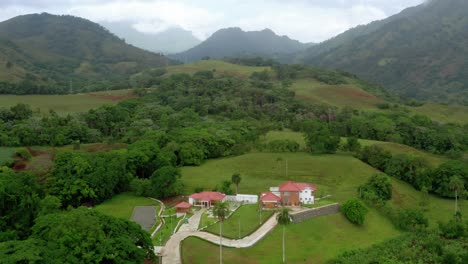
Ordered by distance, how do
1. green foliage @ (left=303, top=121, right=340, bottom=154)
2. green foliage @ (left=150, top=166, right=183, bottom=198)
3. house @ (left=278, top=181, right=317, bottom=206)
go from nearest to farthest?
house @ (left=278, top=181, right=317, bottom=206), green foliage @ (left=150, top=166, right=183, bottom=198), green foliage @ (left=303, top=121, right=340, bottom=154)

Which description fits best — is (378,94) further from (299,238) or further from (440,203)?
(299,238)

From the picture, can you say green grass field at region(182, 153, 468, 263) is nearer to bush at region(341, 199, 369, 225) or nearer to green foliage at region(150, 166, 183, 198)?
bush at region(341, 199, 369, 225)

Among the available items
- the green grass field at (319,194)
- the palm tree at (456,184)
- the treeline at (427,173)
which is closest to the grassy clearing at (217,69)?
the green grass field at (319,194)

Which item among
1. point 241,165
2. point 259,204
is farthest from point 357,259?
point 241,165

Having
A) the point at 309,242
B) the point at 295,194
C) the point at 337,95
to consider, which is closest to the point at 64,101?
the point at 337,95

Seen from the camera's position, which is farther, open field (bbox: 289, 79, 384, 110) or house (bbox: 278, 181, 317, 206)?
open field (bbox: 289, 79, 384, 110)

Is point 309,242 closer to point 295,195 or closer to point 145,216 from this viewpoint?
point 295,195

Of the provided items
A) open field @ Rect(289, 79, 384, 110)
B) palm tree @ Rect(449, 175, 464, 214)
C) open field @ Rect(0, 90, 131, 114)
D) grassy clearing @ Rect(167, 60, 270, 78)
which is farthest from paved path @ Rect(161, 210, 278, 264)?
grassy clearing @ Rect(167, 60, 270, 78)
